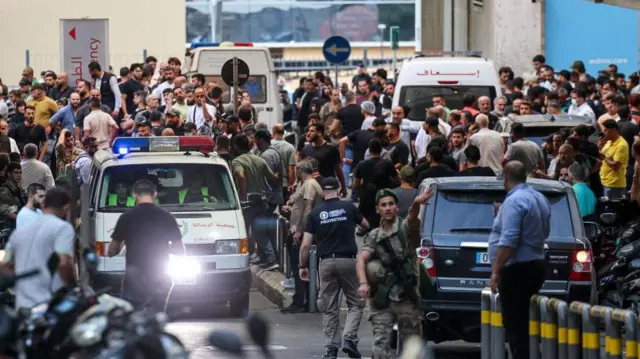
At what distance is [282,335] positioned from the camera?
16.9 m

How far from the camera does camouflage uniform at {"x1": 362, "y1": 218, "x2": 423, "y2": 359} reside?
1310 cm

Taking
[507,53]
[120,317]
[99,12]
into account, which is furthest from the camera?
[99,12]

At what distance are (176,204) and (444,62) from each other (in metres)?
10.6

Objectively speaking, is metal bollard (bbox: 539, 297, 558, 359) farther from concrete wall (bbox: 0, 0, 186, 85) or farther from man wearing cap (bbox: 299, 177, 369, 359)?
concrete wall (bbox: 0, 0, 186, 85)

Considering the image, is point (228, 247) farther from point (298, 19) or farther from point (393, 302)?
point (298, 19)

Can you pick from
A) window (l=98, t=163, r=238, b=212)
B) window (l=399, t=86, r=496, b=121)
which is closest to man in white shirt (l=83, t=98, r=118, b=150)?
window (l=399, t=86, r=496, b=121)

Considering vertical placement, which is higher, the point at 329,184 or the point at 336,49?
the point at 336,49

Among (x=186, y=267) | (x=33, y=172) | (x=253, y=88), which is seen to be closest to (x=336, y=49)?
(x=253, y=88)

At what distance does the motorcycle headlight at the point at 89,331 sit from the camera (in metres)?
7.32

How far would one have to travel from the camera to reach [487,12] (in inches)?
1713

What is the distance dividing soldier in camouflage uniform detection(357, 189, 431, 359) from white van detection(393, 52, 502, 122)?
14.8 m

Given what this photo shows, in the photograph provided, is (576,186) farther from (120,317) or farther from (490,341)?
(120,317)

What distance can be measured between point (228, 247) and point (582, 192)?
12.7 feet

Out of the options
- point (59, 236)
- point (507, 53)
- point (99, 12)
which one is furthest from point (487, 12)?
point (59, 236)
